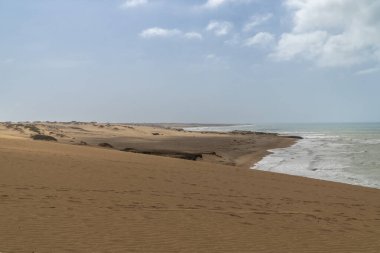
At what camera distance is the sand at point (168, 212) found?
625 centimetres

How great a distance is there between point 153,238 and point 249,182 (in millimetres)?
7372

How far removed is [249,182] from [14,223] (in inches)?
333

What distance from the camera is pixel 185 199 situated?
31.7 feet

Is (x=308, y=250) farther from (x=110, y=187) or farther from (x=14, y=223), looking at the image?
(x=110, y=187)

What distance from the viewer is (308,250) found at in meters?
6.54

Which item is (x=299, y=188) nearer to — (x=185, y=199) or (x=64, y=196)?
(x=185, y=199)

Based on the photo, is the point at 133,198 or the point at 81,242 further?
the point at 133,198

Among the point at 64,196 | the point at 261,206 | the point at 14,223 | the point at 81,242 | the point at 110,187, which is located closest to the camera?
the point at 81,242

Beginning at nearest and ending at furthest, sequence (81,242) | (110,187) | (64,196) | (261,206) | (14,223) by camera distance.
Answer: (81,242), (14,223), (64,196), (261,206), (110,187)

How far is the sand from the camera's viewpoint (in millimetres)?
6246

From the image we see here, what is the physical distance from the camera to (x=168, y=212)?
323 inches

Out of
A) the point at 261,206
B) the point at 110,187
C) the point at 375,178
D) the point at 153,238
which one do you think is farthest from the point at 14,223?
the point at 375,178

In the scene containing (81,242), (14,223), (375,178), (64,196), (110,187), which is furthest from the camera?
(375,178)

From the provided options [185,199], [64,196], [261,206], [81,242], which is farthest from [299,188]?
[81,242]
